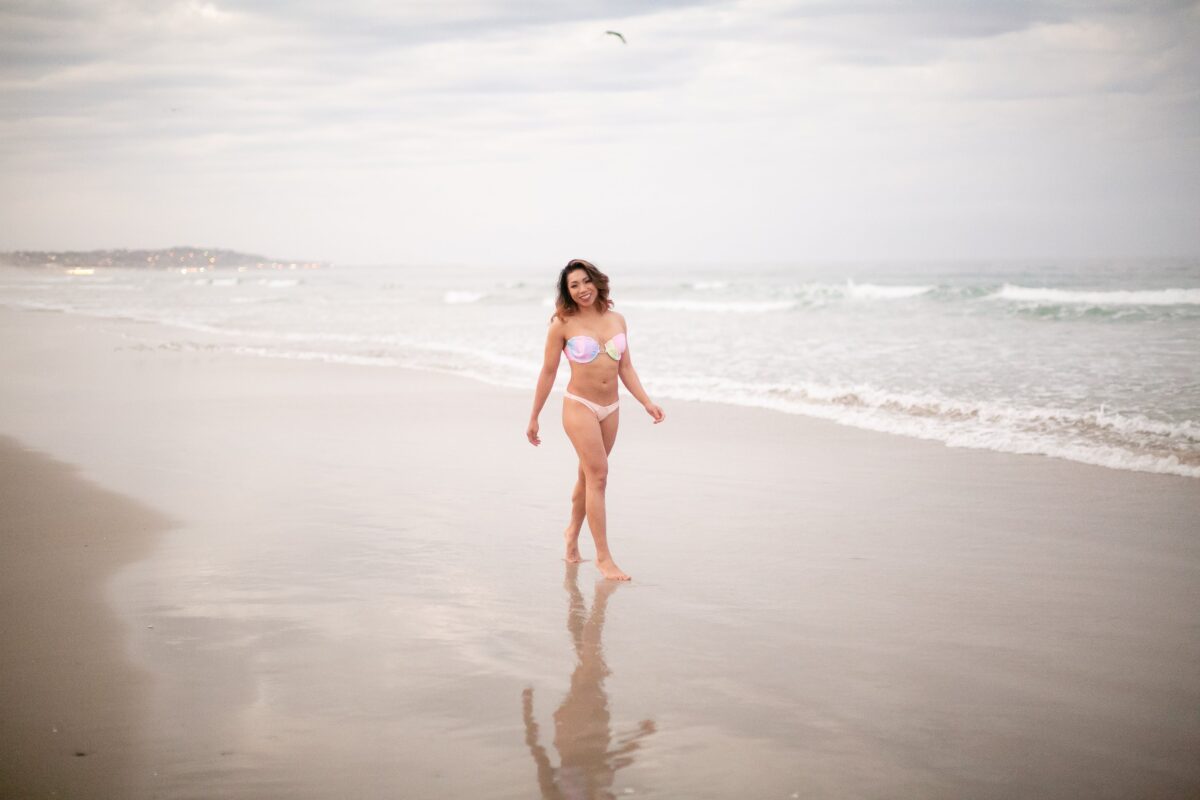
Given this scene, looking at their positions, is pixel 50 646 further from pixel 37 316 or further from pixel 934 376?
pixel 37 316

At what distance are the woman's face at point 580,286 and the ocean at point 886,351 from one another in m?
5.39

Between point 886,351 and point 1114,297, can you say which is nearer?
point 886,351

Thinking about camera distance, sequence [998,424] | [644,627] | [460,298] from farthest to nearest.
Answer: [460,298], [998,424], [644,627]

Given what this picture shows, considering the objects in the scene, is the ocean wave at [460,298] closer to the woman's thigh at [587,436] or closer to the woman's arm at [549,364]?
the woman's arm at [549,364]

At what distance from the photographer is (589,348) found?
5.65 m

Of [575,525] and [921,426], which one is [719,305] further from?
[575,525]

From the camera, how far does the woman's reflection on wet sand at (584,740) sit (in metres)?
3.18

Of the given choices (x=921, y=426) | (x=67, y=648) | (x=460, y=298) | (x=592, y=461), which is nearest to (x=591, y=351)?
(x=592, y=461)

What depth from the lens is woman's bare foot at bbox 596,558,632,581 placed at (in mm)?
5387

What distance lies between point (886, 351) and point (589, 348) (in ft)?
47.3

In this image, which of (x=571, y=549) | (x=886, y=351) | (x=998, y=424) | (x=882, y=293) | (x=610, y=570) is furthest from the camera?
(x=882, y=293)

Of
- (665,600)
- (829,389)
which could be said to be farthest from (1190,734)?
(829,389)

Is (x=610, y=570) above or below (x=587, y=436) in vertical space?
below

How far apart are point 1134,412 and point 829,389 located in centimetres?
379
